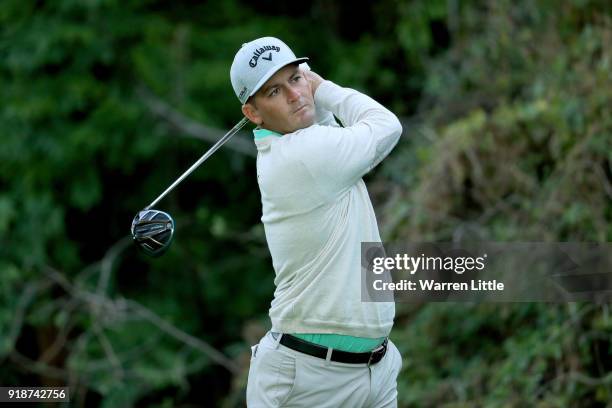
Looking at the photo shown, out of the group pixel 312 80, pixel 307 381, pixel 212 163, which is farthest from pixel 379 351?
pixel 212 163

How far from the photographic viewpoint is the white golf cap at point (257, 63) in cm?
338

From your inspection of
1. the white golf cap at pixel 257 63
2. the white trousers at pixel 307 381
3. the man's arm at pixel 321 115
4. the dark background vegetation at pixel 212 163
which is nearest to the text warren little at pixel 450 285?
the dark background vegetation at pixel 212 163

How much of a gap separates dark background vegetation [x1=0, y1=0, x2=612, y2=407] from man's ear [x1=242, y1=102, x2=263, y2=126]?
2934 mm

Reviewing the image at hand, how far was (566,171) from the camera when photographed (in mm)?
5977

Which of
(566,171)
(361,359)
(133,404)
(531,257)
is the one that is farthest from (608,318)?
(133,404)

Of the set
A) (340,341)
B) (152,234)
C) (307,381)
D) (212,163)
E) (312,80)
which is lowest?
(307,381)

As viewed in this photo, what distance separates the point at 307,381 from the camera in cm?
342

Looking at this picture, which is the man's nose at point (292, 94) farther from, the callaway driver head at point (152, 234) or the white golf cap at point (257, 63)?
the callaway driver head at point (152, 234)

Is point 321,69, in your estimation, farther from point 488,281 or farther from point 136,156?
point 488,281

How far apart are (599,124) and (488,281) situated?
1078 millimetres

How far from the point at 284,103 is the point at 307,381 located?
2.95 ft

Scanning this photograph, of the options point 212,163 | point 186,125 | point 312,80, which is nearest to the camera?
point 312,80

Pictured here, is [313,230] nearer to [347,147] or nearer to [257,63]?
[347,147]

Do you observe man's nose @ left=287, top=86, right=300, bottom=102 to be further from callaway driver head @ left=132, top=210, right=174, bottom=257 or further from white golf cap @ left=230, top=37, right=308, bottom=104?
callaway driver head @ left=132, top=210, right=174, bottom=257
